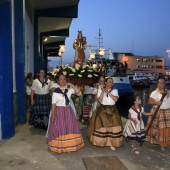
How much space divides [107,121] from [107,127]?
14cm

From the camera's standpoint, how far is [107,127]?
6.55 m

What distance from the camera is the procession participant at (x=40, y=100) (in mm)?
8508

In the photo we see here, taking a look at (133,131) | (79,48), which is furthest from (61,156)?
(79,48)

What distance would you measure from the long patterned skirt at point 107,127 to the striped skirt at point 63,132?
1.73 ft

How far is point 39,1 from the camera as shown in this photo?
1598 cm

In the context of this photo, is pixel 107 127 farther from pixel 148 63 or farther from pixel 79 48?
pixel 148 63

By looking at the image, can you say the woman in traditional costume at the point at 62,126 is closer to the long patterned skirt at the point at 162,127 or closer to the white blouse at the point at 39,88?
the long patterned skirt at the point at 162,127

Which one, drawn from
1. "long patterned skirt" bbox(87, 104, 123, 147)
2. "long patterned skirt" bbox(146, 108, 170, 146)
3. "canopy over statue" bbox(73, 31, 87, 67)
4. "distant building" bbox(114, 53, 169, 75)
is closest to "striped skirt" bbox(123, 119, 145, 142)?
"long patterned skirt" bbox(87, 104, 123, 147)

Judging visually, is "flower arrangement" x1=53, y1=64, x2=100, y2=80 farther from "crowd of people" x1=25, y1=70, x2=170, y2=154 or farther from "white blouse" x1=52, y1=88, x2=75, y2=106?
"white blouse" x1=52, y1=88, x2=75, y2=106

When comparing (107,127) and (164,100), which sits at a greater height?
(164,100)

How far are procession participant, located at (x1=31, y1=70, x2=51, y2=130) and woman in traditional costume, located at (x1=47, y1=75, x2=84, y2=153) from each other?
2.20 meters

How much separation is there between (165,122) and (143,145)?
87cm

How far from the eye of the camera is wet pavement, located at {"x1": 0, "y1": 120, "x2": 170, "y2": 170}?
18.2 feet

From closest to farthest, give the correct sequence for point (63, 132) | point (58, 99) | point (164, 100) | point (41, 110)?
point (63, 132) < point (58, 99) < point (164, 100) < point (41, 110)
